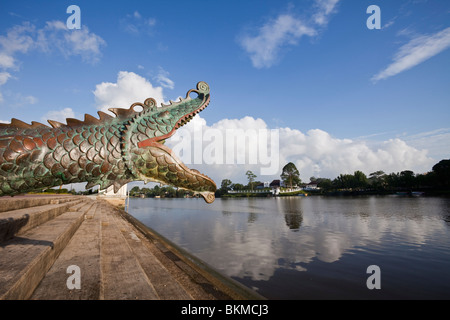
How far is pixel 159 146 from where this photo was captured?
2.01m

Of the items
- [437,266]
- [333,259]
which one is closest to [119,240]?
[333,259]

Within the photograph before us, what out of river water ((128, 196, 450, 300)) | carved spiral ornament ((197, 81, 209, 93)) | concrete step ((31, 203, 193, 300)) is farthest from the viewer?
river water ((128, 196, 450, 300))

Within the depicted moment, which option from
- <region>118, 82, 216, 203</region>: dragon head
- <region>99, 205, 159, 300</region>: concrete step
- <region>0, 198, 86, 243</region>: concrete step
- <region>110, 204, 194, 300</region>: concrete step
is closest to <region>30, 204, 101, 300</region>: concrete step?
<region>99, 205, 159, 300</region>: concrete step

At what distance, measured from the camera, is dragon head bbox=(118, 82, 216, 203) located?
6.49 feet

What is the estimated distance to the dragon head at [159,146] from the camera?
198 centimetres

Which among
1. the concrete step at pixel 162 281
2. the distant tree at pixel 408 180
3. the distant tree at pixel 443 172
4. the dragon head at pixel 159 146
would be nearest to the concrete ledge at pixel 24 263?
the dragon head at pixel 159 146

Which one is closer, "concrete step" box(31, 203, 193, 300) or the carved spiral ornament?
"concrete step" box(31, 203, 193, 300)

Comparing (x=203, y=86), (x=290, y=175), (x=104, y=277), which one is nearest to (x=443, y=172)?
(x=290, y=175)

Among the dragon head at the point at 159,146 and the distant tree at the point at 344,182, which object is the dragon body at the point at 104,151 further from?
the distant tree at the point at 344,182

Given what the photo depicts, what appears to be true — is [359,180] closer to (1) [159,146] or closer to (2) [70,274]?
(1) [159,146]

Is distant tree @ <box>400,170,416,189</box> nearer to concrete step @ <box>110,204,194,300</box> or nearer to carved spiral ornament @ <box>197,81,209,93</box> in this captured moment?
concrete step @ <box>110,204,194,300</box>

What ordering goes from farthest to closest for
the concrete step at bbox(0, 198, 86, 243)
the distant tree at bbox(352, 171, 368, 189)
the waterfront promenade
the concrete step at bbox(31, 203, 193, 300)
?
the distant tree at bbox(352, 171, 368, 189) < the concrete step at bbox(0, 198, 86, 243) < the concrete step at bbox(31, 203, 193, 300) < the waterfront promenade
